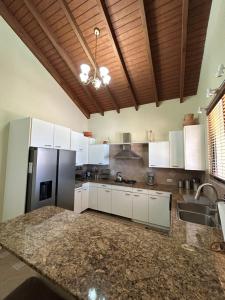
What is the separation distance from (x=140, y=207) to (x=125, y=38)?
3.55m

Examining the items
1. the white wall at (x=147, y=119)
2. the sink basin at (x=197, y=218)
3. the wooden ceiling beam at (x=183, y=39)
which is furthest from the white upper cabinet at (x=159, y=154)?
the sink basin at (x=197, y=218)

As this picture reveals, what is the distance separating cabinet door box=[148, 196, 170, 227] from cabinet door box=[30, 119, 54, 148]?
249 cm

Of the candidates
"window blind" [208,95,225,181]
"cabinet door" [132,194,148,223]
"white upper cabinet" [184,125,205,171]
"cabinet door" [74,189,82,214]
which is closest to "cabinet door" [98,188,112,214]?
"cabinet door" [74,189,82,214]

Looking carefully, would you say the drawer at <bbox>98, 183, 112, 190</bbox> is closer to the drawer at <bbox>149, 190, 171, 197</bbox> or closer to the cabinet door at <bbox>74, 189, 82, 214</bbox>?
the cabinet door at <bbox>74, 189, 82, 214</bbox>

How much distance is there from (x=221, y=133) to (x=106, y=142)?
3019mm

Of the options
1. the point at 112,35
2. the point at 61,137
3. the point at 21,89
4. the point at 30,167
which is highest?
the point at 112,35

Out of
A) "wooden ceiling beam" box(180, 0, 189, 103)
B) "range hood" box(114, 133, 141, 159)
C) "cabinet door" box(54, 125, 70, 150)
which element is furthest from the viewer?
"range hood" box(114, 133, 141, 159)

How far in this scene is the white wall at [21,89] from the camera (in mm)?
2715

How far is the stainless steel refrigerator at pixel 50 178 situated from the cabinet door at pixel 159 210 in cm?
178

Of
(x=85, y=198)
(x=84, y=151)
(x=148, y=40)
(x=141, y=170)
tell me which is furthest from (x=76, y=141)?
(x=148, y=40)

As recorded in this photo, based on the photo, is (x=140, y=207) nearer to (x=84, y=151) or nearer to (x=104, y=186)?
(x=104, y=186)

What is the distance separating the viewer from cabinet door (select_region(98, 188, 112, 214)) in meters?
A: 3.71

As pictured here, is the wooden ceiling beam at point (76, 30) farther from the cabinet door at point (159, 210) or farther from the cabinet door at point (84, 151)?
the cabinet door at point (159, 210)

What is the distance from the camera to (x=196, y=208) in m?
2.10
